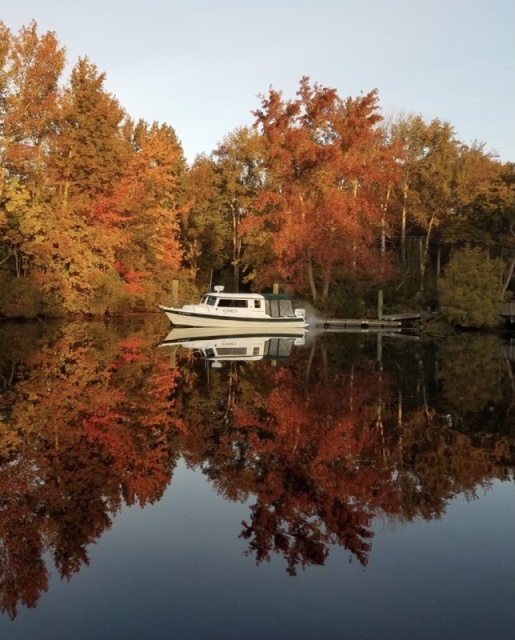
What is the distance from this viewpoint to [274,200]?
36469 mm

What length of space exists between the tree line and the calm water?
22627mm

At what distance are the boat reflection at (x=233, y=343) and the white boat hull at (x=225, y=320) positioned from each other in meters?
0.31

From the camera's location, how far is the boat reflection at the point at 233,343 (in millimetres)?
19984

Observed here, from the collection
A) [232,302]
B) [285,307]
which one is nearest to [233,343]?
[232,302]

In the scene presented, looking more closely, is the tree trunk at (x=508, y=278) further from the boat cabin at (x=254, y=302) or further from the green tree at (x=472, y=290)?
the boat cabin at (x=254, y=302)

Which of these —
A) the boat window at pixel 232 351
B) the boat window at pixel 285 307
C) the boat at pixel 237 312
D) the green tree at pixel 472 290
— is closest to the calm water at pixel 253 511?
the boat window at pixel 232 351

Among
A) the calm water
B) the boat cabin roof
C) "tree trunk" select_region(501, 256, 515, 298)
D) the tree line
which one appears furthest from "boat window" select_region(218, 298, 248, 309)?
the calm water

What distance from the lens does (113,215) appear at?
38062 mm

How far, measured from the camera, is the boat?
31.8m

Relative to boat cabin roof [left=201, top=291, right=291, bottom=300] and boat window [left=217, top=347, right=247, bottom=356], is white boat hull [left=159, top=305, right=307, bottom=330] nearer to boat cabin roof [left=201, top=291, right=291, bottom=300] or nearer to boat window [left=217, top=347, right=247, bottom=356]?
boat cabin roof [left=201, top=291, right=291, bottom=300]

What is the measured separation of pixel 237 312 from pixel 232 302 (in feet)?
2.27

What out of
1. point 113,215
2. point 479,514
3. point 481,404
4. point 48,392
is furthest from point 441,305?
point 479,514

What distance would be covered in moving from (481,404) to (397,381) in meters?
2.90

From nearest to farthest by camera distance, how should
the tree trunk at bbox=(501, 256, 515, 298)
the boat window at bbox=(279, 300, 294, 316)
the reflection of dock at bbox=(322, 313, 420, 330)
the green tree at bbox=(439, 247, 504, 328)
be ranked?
the boat window at bbox=(279, 300, 294, 316)
the green tree at bbox=(439, 247, 504, 328)
the tree trunk at bbox=(501, 256, 515, 298)
the reflection of dock at bbox=(322, 313, 420, 330)
